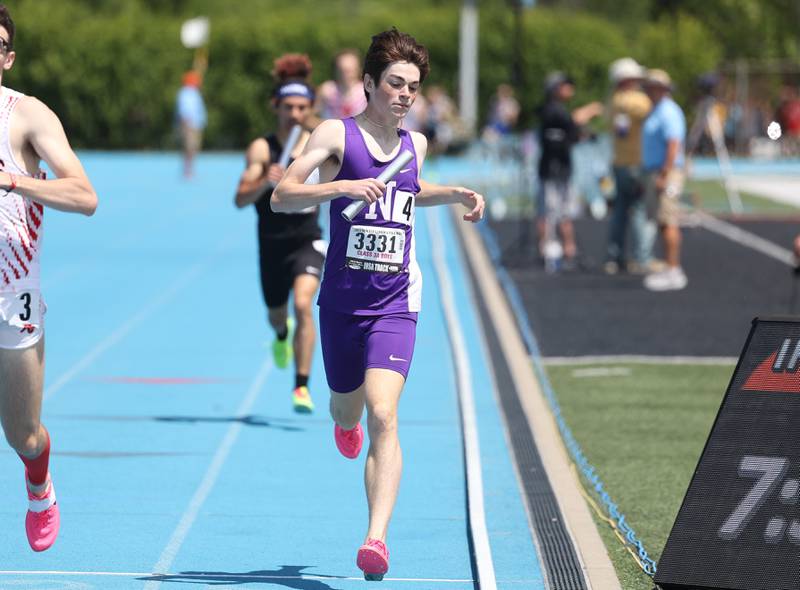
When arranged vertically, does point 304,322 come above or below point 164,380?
above

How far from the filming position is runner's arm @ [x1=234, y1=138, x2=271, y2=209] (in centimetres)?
938

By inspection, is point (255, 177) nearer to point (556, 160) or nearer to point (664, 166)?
point (664, 166)

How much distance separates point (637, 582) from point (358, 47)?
42.9m

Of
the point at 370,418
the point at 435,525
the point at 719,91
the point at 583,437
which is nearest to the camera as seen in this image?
the point at 370,418

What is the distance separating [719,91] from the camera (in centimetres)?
4319

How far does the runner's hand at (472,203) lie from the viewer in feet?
19.9

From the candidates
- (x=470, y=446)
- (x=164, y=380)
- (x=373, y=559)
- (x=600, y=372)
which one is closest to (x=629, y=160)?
(x=600, y=372)

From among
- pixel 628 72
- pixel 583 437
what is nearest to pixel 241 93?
pixel 628 72

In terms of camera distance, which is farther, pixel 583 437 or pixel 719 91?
pixel 719 91

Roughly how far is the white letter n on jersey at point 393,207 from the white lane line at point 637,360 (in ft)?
19.8

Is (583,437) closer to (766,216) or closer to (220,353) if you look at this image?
(220,353)

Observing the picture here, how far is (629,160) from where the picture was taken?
1720 centimetres

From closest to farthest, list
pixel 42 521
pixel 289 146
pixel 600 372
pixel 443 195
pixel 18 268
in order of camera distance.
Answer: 1. pixel 18 268
2. pixel 42 521
3. pixel 443 195
4. pixel 289 146
5. pixel 600 372

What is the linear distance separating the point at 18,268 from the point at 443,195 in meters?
1.68
